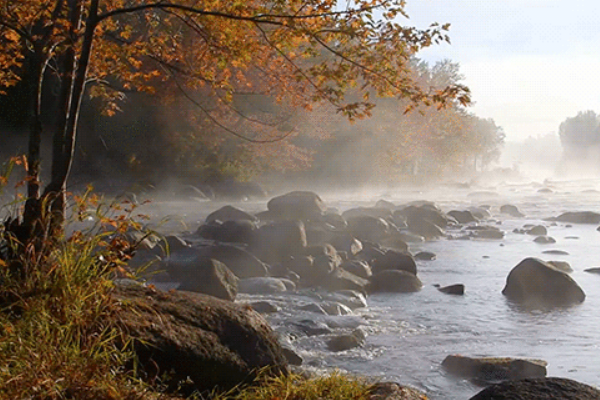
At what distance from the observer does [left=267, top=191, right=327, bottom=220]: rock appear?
24.5 metres

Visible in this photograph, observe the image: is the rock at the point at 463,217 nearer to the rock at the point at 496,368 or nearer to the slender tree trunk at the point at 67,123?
the rock at the point at 496,368

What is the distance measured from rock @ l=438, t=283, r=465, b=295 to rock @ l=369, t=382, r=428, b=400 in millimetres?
9244

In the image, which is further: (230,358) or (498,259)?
(498,259)

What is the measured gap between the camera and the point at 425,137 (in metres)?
50.0

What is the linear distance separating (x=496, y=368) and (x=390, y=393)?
4092 millimetres

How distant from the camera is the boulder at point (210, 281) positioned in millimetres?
11219

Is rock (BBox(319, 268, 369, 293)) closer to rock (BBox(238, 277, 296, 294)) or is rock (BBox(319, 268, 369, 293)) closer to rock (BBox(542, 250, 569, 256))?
rock (BBox(238, 277, 296, 294))

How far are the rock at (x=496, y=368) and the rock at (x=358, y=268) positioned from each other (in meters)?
6.27

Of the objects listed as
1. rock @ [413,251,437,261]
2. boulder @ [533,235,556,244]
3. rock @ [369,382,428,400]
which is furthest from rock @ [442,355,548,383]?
boulder @ [533,235,556,244]

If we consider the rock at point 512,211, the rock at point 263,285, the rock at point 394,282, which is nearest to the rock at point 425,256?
the rock at point 394,282

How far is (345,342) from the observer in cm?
961

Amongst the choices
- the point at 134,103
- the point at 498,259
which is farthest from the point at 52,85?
the point at 498,259

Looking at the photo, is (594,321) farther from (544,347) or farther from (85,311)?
(85,311)

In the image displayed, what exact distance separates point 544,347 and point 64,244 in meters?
7.54
